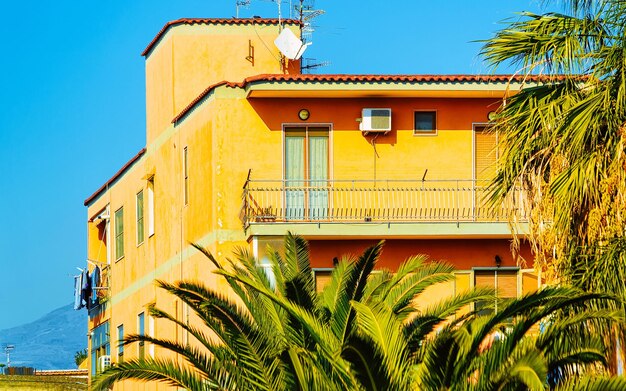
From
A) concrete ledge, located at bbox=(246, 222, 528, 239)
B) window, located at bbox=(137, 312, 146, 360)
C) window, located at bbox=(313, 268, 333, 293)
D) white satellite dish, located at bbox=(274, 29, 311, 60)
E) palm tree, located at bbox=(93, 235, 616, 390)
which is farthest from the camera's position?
window, located at bbox=(137, 312, 146, 360)

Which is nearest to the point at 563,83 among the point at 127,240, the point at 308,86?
the point at 308,86

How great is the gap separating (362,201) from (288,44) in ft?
17.7

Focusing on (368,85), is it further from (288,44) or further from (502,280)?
(502,280)

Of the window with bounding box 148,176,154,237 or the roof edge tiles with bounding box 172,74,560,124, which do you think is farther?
the window with bounding box 148,176,154,237

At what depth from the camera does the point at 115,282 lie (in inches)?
2092

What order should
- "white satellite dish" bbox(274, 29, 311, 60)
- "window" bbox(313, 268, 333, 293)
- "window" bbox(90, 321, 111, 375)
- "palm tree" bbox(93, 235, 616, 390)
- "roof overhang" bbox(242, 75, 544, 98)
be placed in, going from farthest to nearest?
"window" bbox(90, 321, 111, 375) < "white satellite dish" bbox(274, 29, 311, 60) < "roof overhang" bbox(242, 75, 544, 98) < "window" bbox(313, 268, 333, 293) < "palm tree" bbox(93, 235, 616, 390)

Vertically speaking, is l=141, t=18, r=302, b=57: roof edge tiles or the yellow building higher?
l=141, t=18, r=302, b=57: roof edge tiles

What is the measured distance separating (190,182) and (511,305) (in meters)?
20.6

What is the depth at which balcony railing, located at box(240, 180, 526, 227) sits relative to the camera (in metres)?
41.8

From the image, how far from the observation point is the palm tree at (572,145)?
23906 millimetres

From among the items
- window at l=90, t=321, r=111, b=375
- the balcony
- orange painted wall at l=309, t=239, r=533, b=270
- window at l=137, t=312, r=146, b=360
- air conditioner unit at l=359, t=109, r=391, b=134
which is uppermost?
air conditioner unit at l=359, t=109, r=391, b=134

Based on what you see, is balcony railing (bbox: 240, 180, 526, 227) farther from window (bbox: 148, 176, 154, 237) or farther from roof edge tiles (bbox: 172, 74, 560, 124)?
window (bbox: 148, 176, 154, 237)

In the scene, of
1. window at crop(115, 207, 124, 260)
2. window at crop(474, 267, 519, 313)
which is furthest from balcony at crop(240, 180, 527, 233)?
window at crop(115, 207, 124, 260)

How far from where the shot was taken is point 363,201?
4244 centimetres
